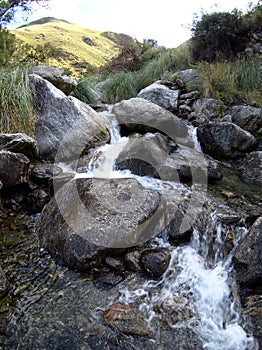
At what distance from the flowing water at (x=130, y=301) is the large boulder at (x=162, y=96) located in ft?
14.0

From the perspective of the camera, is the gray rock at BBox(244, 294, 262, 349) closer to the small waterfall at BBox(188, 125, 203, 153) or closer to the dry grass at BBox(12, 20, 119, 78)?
the small waterfall at BBox(188, 125, 203, 153)

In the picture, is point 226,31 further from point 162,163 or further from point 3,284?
point 3,284

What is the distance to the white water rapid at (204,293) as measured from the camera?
2245mm

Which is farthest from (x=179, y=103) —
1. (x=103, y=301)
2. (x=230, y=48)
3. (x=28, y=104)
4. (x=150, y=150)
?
(x=103, y=301)

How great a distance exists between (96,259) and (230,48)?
717cm

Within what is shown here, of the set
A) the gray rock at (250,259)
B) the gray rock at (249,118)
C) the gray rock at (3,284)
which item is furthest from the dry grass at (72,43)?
the gray rock at (250,259)

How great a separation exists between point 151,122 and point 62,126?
5.86ft

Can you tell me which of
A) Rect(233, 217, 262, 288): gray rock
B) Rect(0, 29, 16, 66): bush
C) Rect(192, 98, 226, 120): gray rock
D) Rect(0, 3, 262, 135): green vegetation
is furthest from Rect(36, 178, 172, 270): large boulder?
Rect(0, 29, 16, 66): bush

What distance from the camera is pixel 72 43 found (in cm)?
2483

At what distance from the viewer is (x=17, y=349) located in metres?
2.00

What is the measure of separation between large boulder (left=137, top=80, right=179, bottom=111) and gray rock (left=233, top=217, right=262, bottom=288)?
4.63 meters

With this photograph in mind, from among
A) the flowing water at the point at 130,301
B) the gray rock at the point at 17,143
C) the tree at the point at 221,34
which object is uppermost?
the tree at the point at 221,34

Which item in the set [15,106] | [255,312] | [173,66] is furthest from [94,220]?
[173,66]

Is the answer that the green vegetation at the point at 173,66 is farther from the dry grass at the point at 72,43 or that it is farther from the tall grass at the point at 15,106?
the dry grass at the point at 72,43
